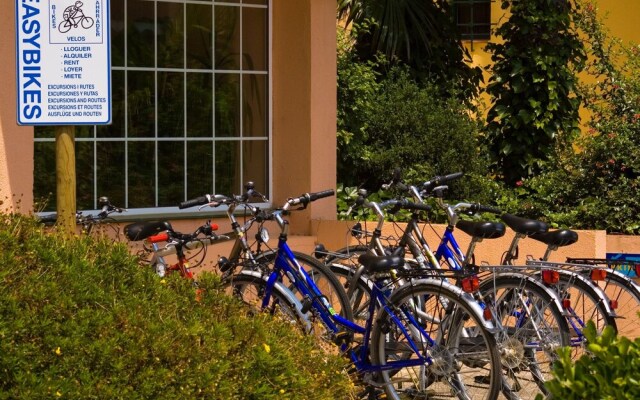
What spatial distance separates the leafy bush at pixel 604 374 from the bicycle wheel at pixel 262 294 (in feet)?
9.34

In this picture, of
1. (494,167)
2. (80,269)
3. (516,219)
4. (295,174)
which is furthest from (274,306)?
(494,167)

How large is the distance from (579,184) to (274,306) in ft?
16.7

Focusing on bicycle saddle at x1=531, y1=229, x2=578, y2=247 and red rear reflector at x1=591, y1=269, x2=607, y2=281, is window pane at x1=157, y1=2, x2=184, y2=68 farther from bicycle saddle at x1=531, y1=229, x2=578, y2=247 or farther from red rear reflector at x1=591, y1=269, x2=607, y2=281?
red rear reflector at x1=591, y1=269, x2=607, y2=281

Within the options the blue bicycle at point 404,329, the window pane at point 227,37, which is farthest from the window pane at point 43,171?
the blue bicycle at point 404,329

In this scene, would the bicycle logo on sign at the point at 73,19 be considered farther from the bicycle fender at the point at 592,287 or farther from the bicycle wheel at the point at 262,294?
the bicycle fender at the point at 592,287

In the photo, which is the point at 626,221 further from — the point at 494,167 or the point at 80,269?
the point at 80,269

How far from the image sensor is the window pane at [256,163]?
988cm

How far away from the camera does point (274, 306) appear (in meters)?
6.73

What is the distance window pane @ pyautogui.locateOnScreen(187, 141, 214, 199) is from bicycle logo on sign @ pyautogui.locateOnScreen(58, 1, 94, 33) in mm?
4446

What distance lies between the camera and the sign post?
5.03m

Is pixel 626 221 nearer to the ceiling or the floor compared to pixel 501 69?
nearer to the floor

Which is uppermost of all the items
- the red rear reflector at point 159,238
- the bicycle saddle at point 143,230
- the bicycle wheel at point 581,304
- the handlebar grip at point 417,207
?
the handlebar grip at point 417,207

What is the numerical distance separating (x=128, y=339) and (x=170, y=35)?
544 centimetres

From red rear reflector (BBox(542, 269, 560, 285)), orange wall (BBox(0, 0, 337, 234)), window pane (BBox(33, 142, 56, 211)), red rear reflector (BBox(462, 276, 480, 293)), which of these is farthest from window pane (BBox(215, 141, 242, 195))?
red rear reflector (BBox(462, 276, 480, 293))
